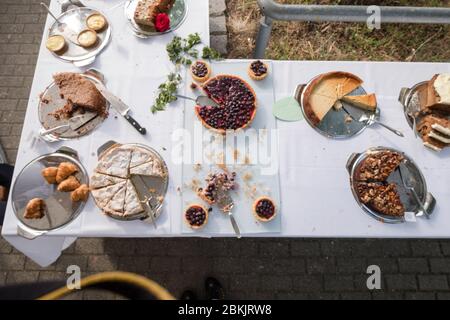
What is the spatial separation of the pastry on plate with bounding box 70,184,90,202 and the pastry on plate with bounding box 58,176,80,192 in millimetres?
40

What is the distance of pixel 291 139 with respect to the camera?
3070 millimetres

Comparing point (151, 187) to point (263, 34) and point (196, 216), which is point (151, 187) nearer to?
point (196, 216)

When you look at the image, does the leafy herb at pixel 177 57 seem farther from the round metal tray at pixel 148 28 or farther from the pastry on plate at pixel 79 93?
the pastry on plate at pixel 79 93

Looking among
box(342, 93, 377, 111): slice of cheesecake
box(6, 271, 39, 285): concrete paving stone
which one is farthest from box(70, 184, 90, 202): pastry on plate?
box(342, 93, 377, 111): slice of cheesecake

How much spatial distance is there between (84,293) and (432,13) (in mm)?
3719

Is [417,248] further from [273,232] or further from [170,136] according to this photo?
[170,136]

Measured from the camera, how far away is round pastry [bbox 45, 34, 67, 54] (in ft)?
10.5

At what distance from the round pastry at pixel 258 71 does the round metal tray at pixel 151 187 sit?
1.18 metres

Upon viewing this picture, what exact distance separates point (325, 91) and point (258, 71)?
66 centimetres

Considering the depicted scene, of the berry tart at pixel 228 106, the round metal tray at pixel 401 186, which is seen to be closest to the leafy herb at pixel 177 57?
the berry tart at pixel 228 106

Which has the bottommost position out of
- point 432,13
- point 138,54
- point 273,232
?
point 273,232

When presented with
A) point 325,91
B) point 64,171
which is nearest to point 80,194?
point 64,171

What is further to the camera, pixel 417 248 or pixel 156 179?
pixel 417 248

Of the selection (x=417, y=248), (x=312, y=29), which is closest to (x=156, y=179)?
(x=417, y=248)
